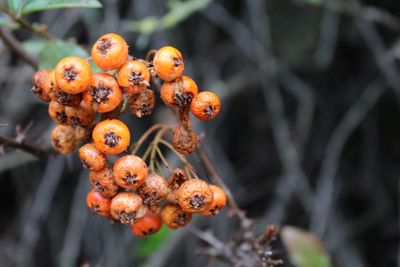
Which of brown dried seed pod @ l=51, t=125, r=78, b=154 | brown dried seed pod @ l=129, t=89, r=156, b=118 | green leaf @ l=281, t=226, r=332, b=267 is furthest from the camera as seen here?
green leaf @ l=281, t=226, r=332, b=267

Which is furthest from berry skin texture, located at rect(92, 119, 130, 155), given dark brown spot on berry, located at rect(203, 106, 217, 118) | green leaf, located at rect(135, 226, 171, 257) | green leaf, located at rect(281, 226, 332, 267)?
green leaf, located at rect(135, 226, 171, 257)

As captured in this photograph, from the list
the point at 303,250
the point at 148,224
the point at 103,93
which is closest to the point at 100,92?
the point at 103,93

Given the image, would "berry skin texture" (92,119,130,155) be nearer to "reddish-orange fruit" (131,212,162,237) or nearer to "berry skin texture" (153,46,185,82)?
"berry skin texture" (153,46,185,82)

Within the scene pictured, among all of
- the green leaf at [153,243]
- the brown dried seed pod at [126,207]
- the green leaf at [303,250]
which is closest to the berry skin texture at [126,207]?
the brown dried seed pod at [126,207]

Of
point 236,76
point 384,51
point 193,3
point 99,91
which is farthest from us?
point 236,76

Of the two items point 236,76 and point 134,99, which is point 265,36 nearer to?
point 236,76

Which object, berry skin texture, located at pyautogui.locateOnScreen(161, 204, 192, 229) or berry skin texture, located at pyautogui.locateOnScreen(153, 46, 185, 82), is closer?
berry skin texture, located at pyautogui.locateOnScreen(153, 46, 185, 82)

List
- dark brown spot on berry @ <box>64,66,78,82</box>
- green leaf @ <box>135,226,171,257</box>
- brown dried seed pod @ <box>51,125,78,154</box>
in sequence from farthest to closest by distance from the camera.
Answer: green leaf @ <box>135,226,171,257</box>, brown dried seed pod @ <box>51,125,78,154</box>, dark brown spot on berry @ <box>64,66,78,82</box>

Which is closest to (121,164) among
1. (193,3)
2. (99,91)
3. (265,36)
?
(99,91)
